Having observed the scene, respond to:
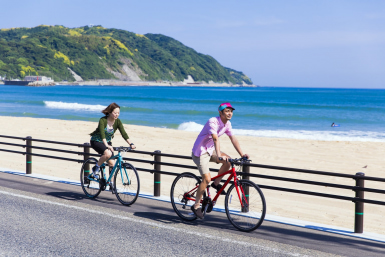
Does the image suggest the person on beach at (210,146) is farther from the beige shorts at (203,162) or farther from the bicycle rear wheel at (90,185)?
the bicycle rear wheel at (90,185)

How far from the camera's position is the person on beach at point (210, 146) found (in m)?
6.19

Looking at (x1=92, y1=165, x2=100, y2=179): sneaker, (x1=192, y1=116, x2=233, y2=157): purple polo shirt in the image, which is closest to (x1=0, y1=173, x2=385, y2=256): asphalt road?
(x1=92, y1=165, x2=100, y2=179): sneaker

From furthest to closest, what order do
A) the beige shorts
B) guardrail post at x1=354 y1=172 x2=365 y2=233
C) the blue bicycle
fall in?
the blue bicycle, the beige shorts, guardrail post at x1=354 y1=172 x2=365 y2=233

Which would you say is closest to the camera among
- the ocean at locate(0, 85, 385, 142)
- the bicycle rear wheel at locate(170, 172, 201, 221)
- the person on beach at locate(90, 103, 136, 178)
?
the bicycle rear wheel at locate(170, 172, 201, 221)

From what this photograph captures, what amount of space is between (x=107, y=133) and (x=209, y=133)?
8.36 feet

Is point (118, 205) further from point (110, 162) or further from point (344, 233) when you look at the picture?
point (344, 233)

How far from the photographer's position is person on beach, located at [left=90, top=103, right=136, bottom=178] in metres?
7.69

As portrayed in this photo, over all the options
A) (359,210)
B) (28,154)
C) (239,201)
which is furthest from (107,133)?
(359,210)

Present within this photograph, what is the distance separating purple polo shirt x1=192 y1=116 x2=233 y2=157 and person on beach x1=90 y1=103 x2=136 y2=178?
170cm

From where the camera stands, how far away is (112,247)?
5.37 m

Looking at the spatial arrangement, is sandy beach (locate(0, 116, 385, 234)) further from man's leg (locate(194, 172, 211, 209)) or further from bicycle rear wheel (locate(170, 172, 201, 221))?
man's leg (locate(194, 172, 211, 209))

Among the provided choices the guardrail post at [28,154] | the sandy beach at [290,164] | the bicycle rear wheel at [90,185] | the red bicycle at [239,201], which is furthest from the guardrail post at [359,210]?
the guardrail post at [28,154]

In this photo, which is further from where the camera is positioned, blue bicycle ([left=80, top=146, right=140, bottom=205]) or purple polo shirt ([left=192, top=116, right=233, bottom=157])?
blue bicycle ([left=80, top=146, right=140, bottom=205])

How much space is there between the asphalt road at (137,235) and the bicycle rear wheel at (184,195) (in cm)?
16
